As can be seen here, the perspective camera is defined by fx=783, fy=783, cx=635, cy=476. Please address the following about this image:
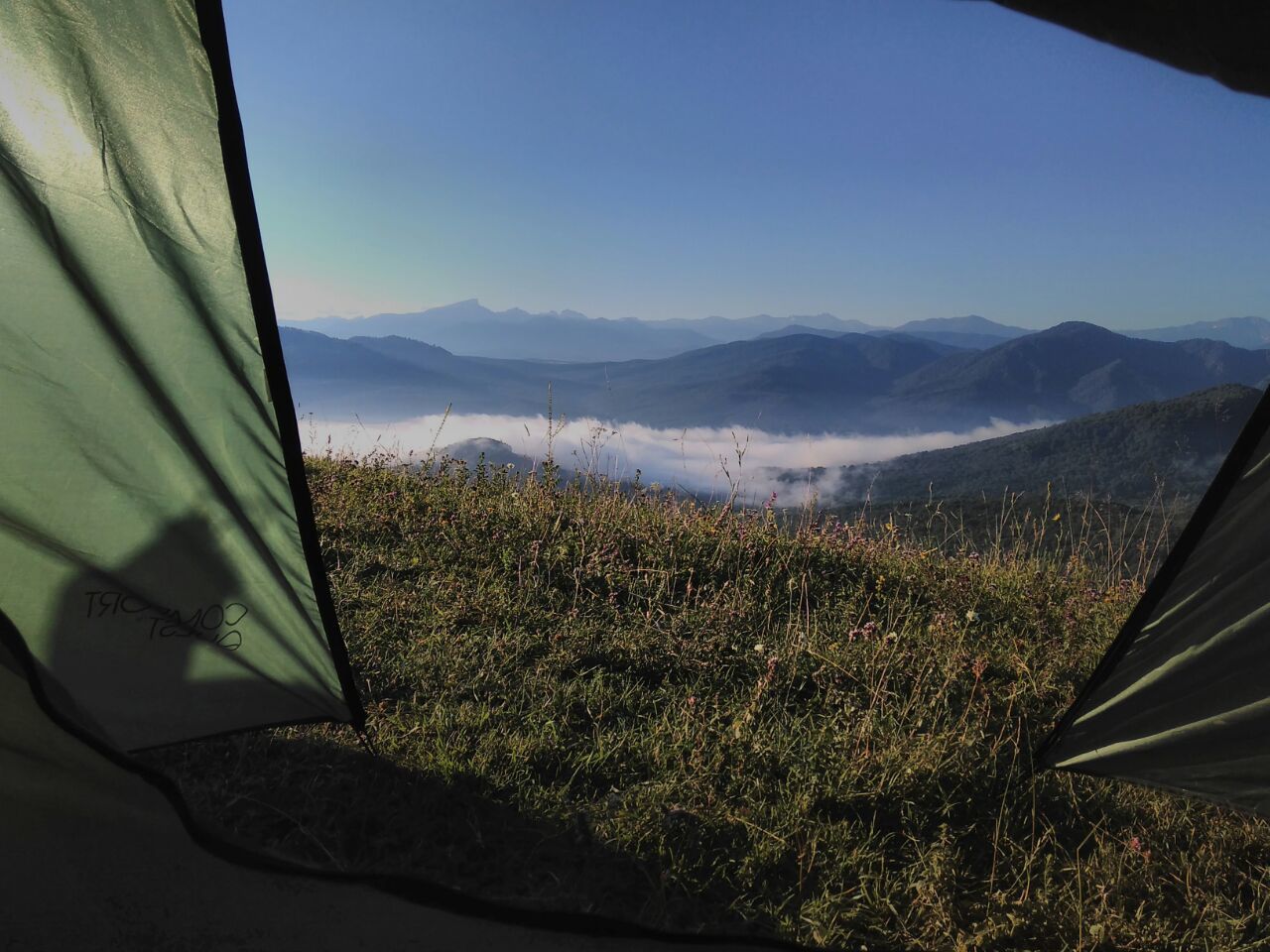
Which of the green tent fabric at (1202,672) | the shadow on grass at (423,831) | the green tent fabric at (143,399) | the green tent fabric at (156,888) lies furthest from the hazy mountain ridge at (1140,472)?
the green tent fabric at (143,399)

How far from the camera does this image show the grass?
2.21 m

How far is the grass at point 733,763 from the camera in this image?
221cm

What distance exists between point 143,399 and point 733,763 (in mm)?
2184

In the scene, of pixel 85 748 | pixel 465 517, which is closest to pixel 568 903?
pixel 85 748

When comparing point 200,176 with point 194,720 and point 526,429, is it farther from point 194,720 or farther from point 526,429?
point 526,429

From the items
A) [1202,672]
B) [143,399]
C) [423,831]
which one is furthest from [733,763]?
[143,399]

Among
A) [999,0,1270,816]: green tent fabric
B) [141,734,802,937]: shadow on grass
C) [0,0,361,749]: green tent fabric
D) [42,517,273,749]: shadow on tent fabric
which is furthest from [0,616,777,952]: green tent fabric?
[999,0,1270,816]: green tent fabric

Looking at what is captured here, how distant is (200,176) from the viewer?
1.92 m

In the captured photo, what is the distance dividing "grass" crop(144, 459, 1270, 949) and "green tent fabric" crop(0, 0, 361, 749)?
47 cm

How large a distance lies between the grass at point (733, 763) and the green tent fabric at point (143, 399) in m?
0.47

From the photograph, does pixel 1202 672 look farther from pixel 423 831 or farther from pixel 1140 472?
pixel 1140 472

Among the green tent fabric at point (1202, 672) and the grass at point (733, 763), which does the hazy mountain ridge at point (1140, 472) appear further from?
the grass at point (733, 763)

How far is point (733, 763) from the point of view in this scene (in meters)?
2.78

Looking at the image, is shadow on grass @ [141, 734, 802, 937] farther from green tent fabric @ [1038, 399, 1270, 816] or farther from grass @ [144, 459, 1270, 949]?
green tent fabric @ [1038, 399, 1270, 816]
